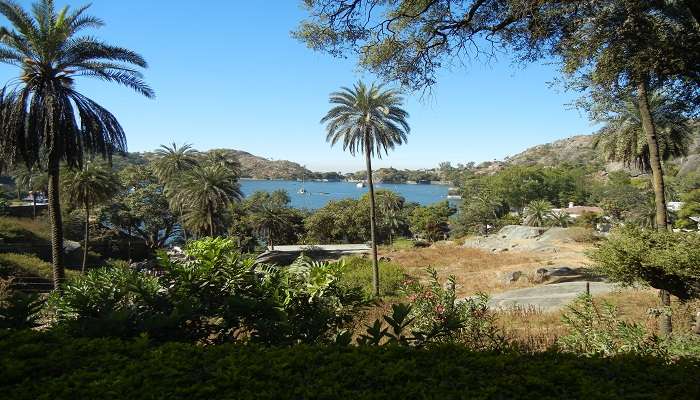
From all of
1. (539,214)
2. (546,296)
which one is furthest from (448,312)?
(539,214)

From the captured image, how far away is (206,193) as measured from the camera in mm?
35031

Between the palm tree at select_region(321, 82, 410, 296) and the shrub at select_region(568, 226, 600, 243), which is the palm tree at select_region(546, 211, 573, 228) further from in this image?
the palm tree at select_region(321, 82, 410, 296)

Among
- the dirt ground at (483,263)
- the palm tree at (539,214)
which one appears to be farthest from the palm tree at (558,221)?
the dirt ground at (483,263)

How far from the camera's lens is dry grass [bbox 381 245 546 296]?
77.6 feet

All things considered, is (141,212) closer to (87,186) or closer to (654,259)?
(87,186)

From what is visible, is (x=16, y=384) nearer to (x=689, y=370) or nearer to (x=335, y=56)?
(x=689, y=370)

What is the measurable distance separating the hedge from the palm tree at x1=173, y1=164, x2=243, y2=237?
3245 centimetres

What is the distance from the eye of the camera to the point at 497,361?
3434 millimetres

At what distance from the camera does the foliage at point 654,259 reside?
28.0 ft

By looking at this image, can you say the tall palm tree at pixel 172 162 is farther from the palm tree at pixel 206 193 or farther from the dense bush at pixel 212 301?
the dense bush at pixel 212 301

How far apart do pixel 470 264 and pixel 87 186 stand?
2753 centimetres

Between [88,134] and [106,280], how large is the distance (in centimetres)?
979

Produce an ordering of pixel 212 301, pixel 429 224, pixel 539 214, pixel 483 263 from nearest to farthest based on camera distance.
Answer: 1. pixel 212 301
2. pixel 483 263
3. pixel 539 214
4. pixel 429 224

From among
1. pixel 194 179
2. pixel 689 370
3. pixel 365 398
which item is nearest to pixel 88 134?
pixel 365 398
